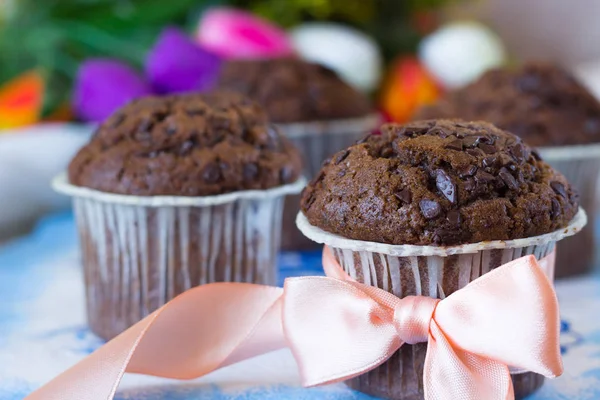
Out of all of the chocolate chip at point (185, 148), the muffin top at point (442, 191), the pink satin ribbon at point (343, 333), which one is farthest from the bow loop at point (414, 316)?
the chocolate chip at point (185, 148)

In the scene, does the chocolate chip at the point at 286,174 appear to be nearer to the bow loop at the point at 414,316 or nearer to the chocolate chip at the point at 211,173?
the chocolate chip at the point at 211,173

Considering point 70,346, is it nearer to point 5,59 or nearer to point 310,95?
point 310,95

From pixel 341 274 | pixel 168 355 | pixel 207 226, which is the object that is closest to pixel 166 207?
pixel 207 226

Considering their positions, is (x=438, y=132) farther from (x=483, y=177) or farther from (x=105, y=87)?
(x=105, y=87)

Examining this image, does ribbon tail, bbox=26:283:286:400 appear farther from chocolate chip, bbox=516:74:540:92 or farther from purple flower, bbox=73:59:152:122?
purple flower, bbox=73:59:152:122

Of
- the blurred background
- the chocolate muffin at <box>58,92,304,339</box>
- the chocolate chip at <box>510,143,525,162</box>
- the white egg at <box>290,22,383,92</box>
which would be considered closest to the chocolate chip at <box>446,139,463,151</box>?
the chocolate chip at <box>510,143,525,162</box>

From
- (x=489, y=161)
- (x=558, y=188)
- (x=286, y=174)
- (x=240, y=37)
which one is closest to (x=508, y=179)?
(x=489, y=161)
